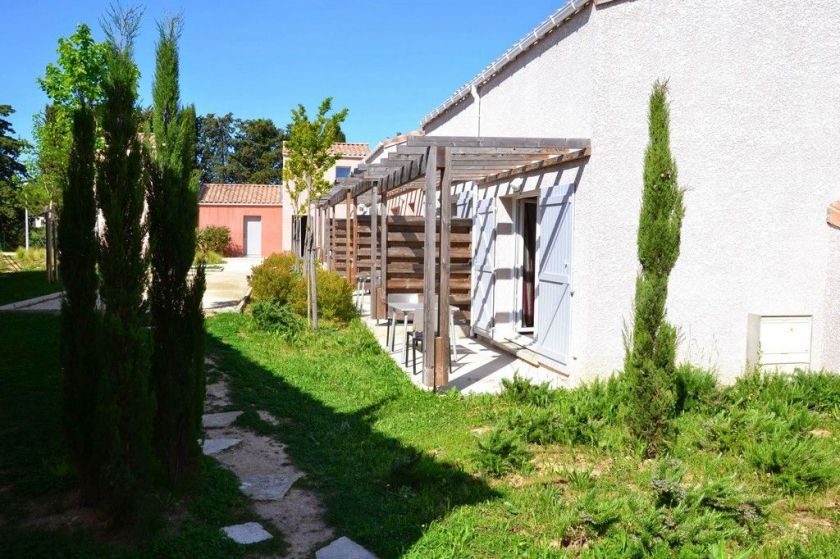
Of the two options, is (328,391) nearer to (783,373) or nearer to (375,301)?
(783,373)

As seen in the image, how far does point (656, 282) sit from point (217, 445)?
3625 millimetres

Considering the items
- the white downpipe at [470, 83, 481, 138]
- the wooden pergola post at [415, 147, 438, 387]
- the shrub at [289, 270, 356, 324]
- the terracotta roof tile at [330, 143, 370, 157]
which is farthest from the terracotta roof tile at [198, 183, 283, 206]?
the wooden pergola post at [415, 147, 438, 387]

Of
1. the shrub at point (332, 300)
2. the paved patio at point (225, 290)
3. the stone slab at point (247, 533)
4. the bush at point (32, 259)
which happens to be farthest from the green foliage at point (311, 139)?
the bush at point (32, 259)

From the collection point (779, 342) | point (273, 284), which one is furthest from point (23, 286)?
point (779, 342)

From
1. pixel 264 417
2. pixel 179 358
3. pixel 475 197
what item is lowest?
pixel 264 417

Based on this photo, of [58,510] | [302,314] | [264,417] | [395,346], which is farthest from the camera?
[302,314]

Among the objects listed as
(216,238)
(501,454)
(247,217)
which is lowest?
(501,454)

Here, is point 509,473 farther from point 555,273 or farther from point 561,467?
point 555,273

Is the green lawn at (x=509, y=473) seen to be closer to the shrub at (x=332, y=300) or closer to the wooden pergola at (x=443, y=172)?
the wooden pergola at (x=443, y=172)

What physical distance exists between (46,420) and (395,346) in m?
5.34

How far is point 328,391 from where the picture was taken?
23.1 ft

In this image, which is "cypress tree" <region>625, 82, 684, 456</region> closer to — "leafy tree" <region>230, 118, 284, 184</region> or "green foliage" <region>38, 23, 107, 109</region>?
"green foliage" <region>38, 23, 107, 109</region>

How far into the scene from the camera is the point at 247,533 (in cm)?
362

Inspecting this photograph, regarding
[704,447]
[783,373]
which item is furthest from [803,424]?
[783,373]
